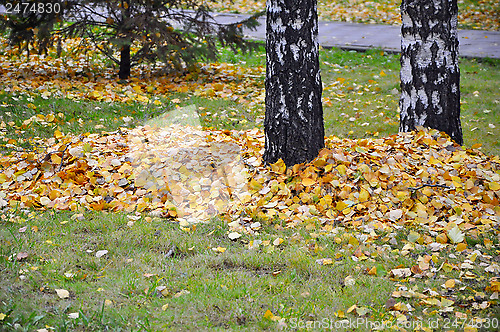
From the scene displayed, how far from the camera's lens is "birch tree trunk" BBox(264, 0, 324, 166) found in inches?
161

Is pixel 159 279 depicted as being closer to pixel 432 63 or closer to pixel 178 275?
pixel 178 275

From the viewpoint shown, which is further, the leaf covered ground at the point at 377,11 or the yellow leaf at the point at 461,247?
the leaf covered ground at the point at 377,11

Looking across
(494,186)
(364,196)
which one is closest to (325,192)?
(364,196)

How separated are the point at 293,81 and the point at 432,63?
1730mm

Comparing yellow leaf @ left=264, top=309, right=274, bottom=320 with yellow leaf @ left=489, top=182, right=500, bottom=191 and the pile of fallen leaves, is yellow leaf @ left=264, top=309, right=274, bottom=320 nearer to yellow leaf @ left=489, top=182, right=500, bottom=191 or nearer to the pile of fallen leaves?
the pile of fallen leaves

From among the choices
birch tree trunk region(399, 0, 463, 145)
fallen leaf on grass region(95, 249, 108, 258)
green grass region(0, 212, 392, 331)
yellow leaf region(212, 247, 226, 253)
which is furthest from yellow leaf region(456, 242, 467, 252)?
fallen leaf on grass region(95, 249, 108, 258)

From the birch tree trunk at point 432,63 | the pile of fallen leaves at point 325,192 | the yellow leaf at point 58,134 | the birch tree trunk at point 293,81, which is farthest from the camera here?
the yellow leaf at point 58,134

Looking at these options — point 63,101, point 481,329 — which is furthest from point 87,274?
point 63,101

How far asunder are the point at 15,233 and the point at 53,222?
1.00ft


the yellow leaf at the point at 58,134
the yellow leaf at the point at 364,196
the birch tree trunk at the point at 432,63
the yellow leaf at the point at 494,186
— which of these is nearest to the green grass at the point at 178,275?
the yellow leaf at the point at 364,196

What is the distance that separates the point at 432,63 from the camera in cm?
473

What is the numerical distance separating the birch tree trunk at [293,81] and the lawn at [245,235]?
9.4 inches

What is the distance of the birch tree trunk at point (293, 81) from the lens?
4.09 m

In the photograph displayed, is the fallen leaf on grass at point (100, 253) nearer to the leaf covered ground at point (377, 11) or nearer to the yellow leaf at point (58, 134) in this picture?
the yellow leaf at point (58, 134)
